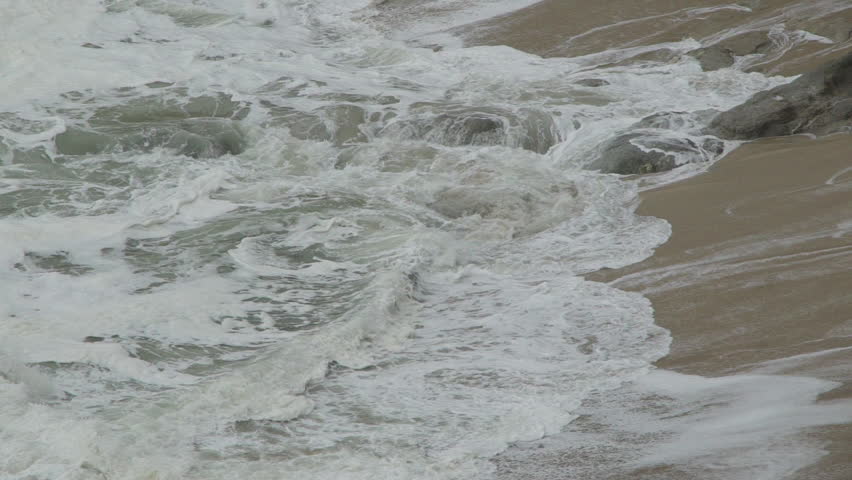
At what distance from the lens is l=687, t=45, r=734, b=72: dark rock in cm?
1340

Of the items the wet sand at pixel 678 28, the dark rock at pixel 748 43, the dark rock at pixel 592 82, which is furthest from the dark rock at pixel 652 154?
the dark rock at pixel 748 43

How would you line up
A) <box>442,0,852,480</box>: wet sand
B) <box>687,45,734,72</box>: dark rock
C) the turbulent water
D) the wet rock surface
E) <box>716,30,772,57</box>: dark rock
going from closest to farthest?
the turbulent water < <box>442,0,852,480</box>: wet sand < the wet rock surface < <box>687,45,734,72</box>: dark rock < <box>716,30,772,57</box>: dark rock

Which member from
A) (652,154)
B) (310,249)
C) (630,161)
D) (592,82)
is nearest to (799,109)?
(652,154)

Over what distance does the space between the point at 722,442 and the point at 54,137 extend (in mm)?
8687

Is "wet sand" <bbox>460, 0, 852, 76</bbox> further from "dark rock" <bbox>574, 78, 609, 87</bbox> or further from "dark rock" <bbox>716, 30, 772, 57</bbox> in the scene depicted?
"dark rock" <bbox>574, 78, 609, 87</bbox>

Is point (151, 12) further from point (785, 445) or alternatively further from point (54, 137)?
point (785, 445)

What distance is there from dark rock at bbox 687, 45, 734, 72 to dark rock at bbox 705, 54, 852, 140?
9.11 ft

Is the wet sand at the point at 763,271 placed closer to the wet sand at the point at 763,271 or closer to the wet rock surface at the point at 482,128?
the wet sand at the point at 763,271

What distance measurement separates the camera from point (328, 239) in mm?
8594

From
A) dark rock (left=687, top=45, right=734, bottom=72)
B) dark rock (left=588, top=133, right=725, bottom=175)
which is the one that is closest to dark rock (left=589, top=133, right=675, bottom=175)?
dark rock (left=588, top=133, right=725, bottom=175)

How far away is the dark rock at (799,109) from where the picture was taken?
9945mm

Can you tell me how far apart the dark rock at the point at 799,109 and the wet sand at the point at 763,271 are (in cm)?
46

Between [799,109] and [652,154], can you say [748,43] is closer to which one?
[799,109]

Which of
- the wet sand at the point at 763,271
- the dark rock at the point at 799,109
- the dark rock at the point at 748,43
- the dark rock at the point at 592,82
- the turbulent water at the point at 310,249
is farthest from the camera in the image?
the dark rock at the point at 748,43
